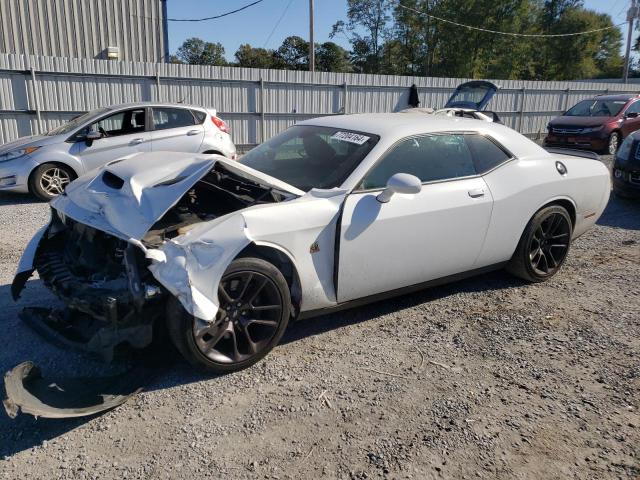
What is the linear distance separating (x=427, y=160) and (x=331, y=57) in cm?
4977

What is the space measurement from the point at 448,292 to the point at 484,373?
54.4 inches

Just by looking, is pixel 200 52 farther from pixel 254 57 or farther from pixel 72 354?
pixel 72 354

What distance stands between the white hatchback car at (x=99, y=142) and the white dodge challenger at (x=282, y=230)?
15.1ft

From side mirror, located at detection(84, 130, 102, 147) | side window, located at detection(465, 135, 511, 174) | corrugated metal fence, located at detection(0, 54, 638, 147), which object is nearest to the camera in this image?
side window, located at detection(465, 135, 511, 174)

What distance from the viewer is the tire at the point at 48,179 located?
26.1 feet

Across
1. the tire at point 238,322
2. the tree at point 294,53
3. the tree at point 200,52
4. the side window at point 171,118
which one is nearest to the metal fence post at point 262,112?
the side window at point 171,118

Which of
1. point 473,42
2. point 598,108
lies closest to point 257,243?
point 598,108

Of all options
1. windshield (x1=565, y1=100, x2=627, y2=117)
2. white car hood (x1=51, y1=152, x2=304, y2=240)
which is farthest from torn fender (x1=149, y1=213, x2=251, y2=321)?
windshield (x1=565, y1=100, x2=627, y2=117)

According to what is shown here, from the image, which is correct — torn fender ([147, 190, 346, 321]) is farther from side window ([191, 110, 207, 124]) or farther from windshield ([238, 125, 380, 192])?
side window ([191, 110, 207, 124])

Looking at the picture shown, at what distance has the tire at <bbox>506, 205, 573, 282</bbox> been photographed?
15.2 feet

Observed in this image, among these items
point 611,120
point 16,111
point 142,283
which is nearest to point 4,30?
point 16,111

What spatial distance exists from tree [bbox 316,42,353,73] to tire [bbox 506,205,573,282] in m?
46.0

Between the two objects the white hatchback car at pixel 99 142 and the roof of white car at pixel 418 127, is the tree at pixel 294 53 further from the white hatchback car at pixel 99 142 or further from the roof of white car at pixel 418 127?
the roof of white car at pixel 418 127

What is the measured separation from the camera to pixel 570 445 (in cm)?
271
